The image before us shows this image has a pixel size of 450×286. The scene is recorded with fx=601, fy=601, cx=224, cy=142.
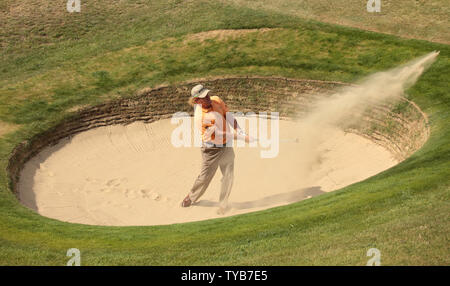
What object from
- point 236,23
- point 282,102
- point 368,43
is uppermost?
point 236,23

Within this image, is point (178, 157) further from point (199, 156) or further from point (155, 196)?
point (155, 196)

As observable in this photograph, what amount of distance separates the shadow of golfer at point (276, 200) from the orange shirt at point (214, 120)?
2762 millimetres

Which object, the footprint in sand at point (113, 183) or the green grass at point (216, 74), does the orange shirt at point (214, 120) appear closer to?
the green grass at point (216, 74)

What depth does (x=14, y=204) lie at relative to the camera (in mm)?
17797

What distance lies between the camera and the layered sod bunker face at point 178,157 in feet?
64.7

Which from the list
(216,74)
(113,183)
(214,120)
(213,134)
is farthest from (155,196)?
(216,74)

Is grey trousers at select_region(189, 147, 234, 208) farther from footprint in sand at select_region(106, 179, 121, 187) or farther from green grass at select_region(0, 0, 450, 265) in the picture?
footprint in sand at select_region(106, 179, 121, 187)

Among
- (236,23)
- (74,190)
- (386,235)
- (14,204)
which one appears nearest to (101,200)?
(74,190)

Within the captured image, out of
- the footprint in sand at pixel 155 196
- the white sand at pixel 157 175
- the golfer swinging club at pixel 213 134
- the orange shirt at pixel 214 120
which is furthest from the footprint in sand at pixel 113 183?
the orange shirt at pixel 214 120

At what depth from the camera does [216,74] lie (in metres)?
26.1

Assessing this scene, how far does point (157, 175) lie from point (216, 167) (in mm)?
3876

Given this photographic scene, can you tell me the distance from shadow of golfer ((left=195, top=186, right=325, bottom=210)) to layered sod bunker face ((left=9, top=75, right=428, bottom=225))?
0.11 ft
